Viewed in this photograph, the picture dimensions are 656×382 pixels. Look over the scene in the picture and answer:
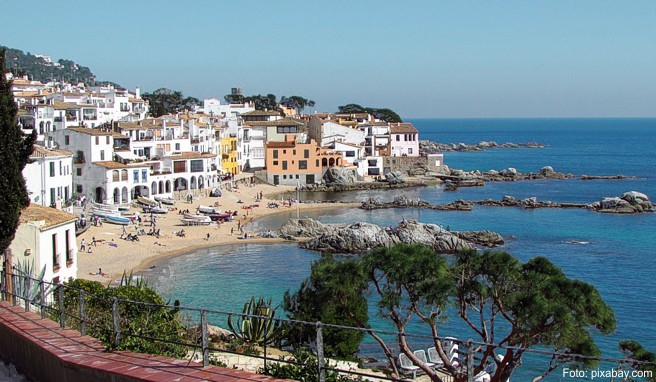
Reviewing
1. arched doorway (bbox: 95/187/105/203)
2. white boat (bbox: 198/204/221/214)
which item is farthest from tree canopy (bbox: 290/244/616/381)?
arched doorway (bbox: 95/187/105/203)

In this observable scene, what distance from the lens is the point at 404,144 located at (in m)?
97.2

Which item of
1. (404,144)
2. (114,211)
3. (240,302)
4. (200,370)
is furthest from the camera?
(404,144)

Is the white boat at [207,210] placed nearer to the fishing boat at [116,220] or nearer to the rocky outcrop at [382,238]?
the fishing boat at [116,220]

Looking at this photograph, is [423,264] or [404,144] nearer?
[423,264]

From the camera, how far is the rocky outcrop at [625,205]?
66.6m

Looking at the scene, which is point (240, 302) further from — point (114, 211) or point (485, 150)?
point (485, 150)

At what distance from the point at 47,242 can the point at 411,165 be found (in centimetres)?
7674

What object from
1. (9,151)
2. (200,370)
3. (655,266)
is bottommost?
(655,266)

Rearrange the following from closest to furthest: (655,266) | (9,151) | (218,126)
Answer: (9,151) → (655,266) → (218,126)

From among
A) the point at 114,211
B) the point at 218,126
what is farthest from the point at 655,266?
the point at 218,126

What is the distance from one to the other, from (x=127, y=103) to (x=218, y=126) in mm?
13967

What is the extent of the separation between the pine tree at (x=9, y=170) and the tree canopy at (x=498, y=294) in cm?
643

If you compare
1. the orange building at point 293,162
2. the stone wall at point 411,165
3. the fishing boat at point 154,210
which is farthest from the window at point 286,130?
the fishing boat at point 154,210

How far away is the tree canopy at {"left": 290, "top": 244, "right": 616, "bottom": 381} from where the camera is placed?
14062 mm
